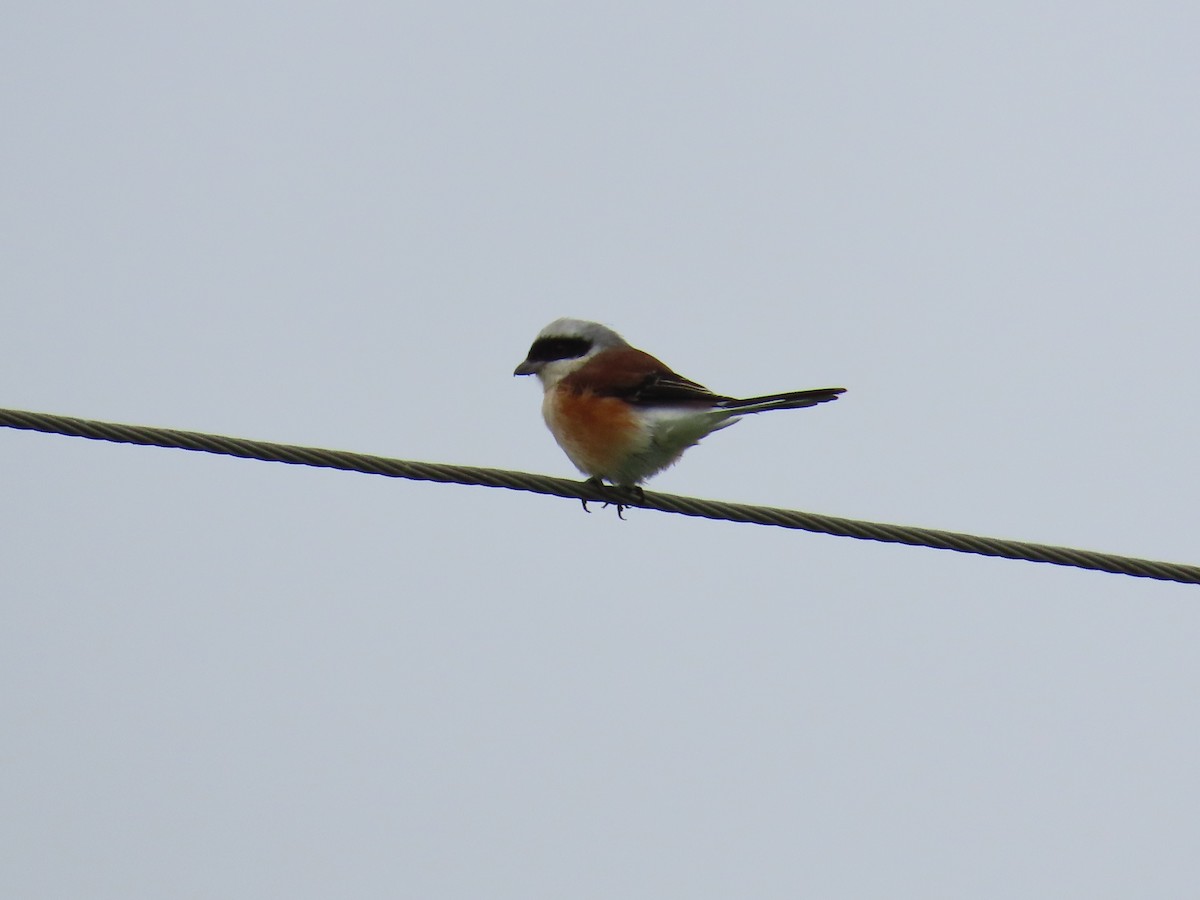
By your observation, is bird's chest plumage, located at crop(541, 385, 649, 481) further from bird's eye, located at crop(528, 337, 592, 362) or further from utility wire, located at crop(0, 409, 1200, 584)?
utility wire, located at crop(0, 409, 1200, 584)

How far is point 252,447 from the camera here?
13.2ft

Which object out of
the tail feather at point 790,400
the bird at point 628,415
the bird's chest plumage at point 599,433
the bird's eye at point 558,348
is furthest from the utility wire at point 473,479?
the bird's eye at point 558,348

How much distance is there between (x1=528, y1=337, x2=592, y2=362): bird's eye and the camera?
22.3ft

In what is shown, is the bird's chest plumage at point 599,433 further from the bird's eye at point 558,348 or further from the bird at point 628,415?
the bird's eye at point 558,348

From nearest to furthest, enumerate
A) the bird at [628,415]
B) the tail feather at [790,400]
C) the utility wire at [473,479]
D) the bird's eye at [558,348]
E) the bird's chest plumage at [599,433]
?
the utility wire at [473,479] < the tail feather at [790,400] < the bird at [628,415] < the bird's chest plumage at [599,433] < the bird's eye at [558,348]

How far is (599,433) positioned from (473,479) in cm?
179

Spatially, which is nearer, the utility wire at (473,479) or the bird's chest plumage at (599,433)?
the utility wire at (473,479)

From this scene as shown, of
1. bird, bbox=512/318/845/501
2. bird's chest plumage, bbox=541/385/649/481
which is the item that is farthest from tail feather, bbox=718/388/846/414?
bird's chest plumage, bbox=541/385/649/481

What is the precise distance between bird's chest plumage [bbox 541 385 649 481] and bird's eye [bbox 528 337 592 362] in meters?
0.56

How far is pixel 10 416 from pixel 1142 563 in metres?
3.24

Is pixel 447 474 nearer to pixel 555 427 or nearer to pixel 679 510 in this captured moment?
pixel 679 510

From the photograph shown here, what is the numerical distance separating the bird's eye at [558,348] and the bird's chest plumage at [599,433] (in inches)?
22.0

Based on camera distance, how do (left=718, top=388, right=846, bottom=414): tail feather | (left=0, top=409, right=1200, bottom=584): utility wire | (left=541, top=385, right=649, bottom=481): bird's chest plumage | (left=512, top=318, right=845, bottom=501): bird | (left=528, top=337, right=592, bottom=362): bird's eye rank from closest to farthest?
1. (left=0, top=409, right=1200, bottom=584): utility wire
2. (left=718, top=388, right=846, bottom=414): tail feather
3. (left=512, top=318, right=845, bottom=501): bird
4. (left=541, top=385, right=649, bottom=481): bird's chest plumage
5. (left=528, top=337, right=592, bottom=362): bird's eye

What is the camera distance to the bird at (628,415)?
5.79 m
